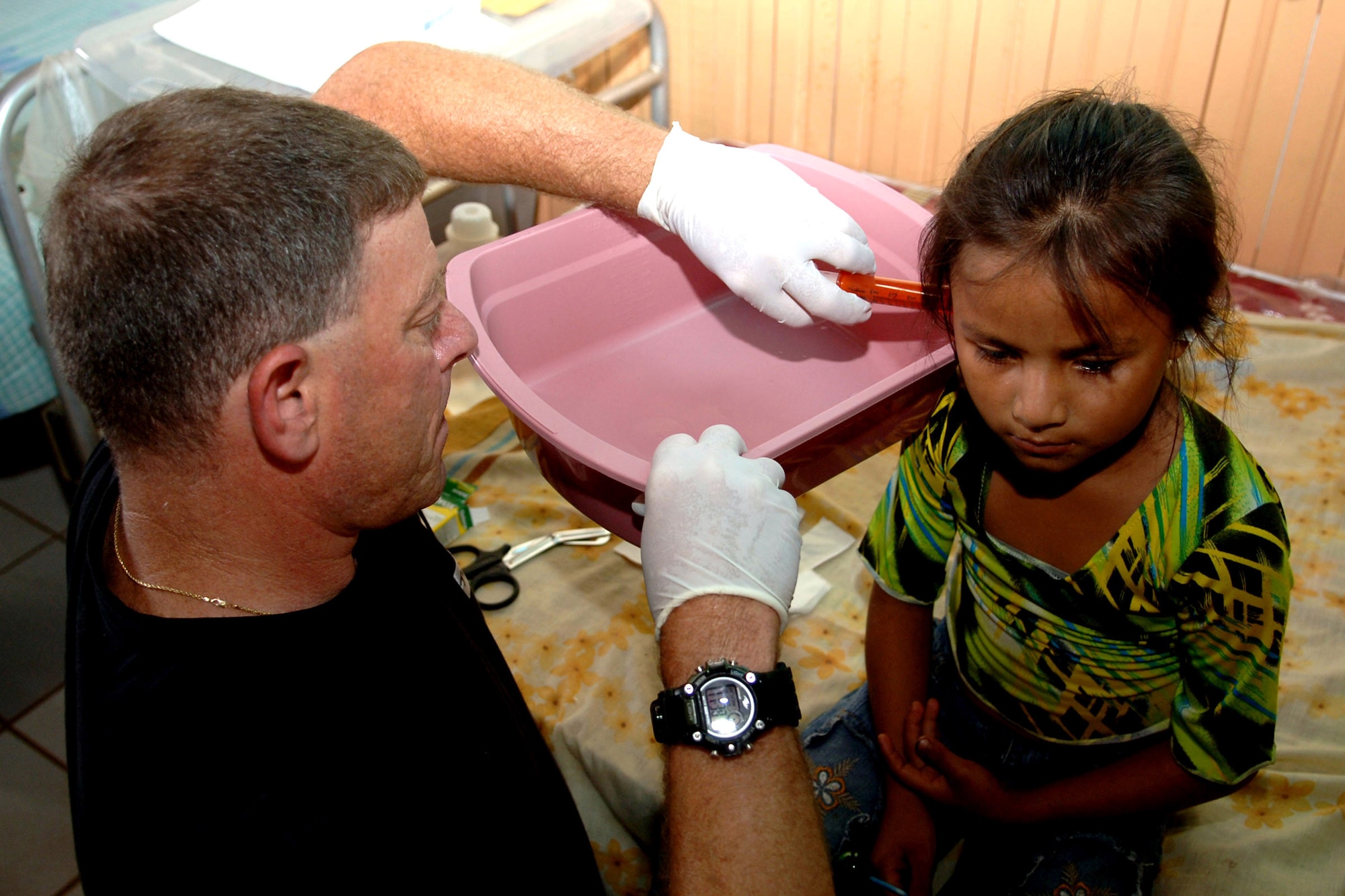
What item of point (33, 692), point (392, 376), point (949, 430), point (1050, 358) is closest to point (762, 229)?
point (949, 430)

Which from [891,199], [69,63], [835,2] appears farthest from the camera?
[835,2]

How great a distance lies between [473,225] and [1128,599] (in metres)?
1.53

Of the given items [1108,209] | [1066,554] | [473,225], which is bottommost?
[473,225]

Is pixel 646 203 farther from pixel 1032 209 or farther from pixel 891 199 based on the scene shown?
pixel 1032 209

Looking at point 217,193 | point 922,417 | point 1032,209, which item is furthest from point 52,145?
point 1032,209

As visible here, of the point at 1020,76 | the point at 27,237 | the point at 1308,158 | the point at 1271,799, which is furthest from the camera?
the point at 1020,76

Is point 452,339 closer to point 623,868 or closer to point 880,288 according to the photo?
point 880,288

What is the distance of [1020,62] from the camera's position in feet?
6.16

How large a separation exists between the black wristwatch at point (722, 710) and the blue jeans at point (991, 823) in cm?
41

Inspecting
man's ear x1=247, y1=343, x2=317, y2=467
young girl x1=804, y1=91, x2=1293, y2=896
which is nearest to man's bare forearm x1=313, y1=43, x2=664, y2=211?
young girl x1=804, y1=91, x2=1293, y2=896

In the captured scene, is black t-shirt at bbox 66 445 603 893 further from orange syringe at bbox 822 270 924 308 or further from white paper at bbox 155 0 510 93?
white paper at bbox 155 0 510 93

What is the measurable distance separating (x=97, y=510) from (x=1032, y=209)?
0.83 metres

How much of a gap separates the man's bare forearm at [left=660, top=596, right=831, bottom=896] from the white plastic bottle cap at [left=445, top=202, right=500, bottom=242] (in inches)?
53.5

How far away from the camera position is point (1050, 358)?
2.83 feet
